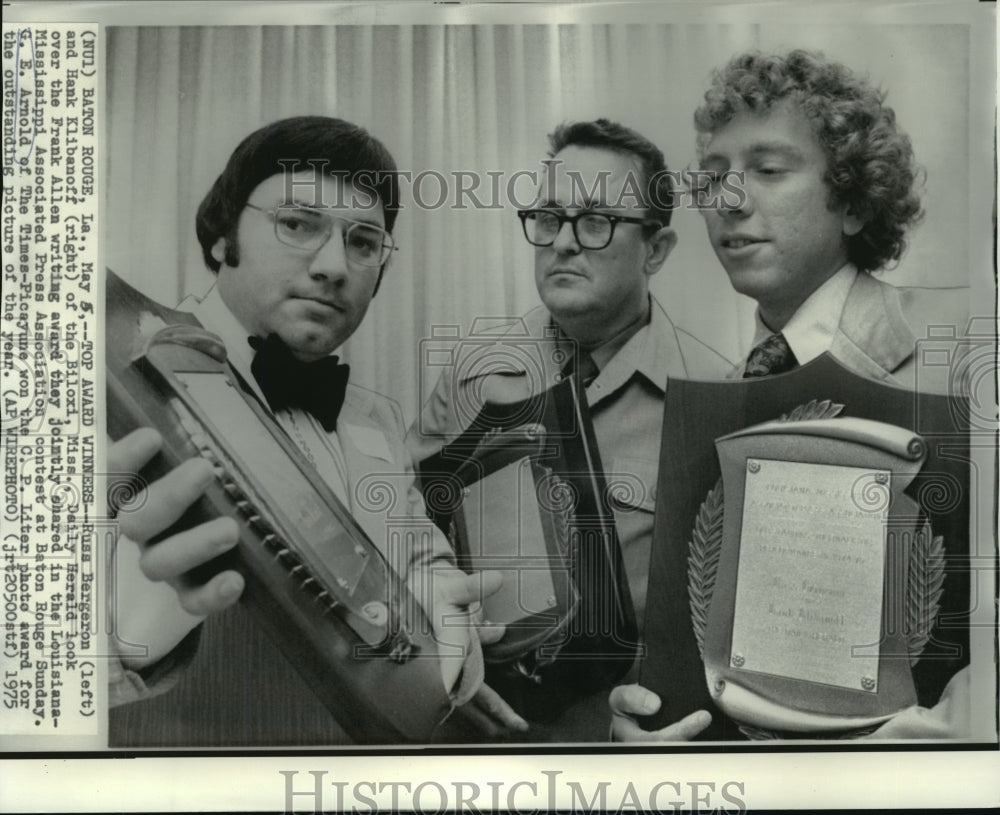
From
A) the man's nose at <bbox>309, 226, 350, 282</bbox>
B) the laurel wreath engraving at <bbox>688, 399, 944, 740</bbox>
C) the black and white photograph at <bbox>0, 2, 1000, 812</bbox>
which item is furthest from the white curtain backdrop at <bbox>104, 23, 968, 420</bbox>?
the laurel wreath engraving at <bbox>688, 399, 944, 740</bbox>

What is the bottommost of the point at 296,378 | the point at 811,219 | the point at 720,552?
the point at 720,552

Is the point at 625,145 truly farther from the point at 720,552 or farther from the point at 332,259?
the point at 720,552

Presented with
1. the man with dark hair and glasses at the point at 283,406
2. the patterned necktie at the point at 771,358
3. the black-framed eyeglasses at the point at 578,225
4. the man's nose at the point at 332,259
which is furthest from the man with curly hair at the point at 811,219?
the man's nose at the point at 332,259

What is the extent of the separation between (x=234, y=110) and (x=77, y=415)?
877mm

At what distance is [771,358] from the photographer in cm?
255

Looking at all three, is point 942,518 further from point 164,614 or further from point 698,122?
point 164,614

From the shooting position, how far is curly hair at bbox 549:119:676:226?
2547 millimetres

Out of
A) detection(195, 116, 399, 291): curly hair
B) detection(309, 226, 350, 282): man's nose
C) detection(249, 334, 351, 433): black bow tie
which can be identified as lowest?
detection(249, 334, 351, 433): black bow tie

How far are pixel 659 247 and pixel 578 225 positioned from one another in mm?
217

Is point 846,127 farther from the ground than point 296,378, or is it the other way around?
point 846,127

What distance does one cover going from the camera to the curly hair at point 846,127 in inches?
100.0

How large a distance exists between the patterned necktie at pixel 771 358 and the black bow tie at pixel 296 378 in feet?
3.40
